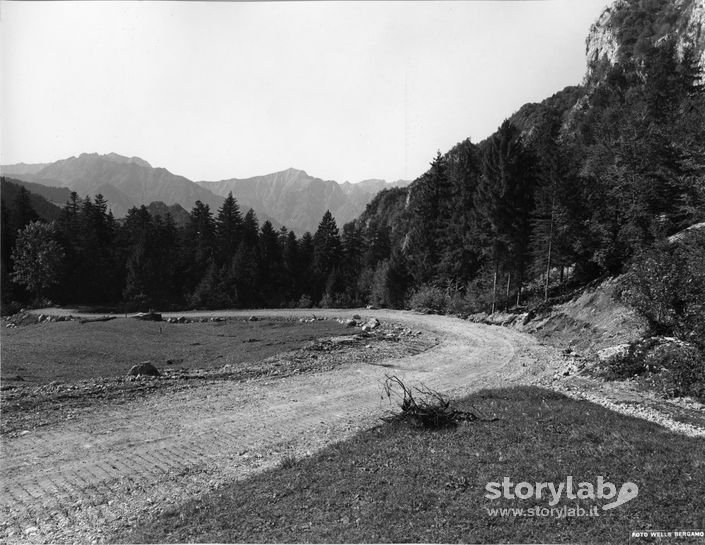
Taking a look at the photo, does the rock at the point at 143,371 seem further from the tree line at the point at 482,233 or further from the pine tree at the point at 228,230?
the pine tree at the point at 228,230

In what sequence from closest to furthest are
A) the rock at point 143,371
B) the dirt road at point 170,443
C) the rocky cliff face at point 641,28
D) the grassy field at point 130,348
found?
the dirt road at point 170,443
the rock at point 143,371
the grassy field at point 130,348
the rocky cliff face at point 641,28

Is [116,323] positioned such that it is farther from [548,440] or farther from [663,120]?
[663,120]

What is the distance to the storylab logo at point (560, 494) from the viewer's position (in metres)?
6.80

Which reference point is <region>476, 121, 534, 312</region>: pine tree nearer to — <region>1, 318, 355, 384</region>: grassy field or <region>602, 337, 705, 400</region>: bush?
<region>1, 318, 355, 384</region>: grassy field

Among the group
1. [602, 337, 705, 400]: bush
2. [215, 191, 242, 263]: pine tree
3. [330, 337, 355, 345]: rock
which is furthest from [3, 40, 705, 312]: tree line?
[330, 337, 355, 345]: rock

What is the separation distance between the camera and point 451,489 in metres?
7.70

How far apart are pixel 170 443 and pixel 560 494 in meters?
10.4

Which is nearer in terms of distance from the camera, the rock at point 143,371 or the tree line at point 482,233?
the rock at point 143,371

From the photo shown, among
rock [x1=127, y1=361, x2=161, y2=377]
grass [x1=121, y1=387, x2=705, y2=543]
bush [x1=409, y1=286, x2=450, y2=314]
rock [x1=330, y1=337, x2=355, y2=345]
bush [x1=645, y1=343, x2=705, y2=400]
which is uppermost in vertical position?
grass [x1=121, y1=387, x2=705, y2=543]

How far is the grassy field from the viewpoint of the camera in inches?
841

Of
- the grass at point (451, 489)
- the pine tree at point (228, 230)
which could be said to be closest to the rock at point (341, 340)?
the grass at point (451, 489)

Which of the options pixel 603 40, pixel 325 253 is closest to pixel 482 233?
pixel 325 253

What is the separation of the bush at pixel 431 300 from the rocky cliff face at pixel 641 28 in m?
83.6

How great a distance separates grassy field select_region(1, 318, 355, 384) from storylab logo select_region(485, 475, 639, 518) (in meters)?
18.8
